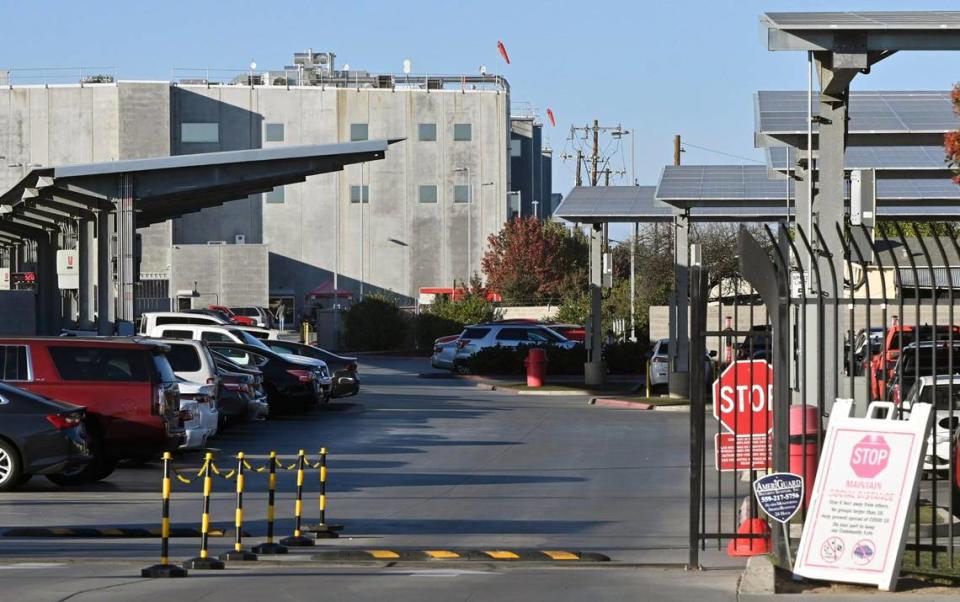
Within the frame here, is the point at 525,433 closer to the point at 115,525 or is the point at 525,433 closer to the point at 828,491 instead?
the point at 115,525

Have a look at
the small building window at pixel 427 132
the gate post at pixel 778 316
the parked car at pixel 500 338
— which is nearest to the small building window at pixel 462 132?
the small building window at pixel 427 132

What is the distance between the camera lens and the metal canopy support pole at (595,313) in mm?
41219

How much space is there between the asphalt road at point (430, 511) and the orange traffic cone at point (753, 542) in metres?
0.19

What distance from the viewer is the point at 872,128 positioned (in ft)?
78.4

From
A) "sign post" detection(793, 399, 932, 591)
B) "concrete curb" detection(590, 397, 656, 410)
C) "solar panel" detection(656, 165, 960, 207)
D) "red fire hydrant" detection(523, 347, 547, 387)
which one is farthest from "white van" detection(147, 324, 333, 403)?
"sign post" detection(793, 399, 932, 591)

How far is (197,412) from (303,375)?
34.6 ft

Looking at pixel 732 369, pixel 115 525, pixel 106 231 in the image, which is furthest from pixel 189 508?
pixel 106 231

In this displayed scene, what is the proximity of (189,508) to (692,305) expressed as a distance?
25.5 ft

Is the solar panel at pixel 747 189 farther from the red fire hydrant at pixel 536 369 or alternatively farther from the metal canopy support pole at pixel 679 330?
the red fire hydrant at pixel 536 369

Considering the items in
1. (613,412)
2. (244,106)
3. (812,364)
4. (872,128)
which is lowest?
(613,412)

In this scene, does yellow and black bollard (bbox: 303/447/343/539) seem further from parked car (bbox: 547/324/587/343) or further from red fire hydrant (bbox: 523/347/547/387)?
parked car (bbox: 547/324/587/343)

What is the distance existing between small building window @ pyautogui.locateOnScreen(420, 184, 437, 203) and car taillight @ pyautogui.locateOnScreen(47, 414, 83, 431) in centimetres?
7533

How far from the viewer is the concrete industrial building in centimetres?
9050

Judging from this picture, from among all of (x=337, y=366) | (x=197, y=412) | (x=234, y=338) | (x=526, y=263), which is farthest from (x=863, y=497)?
(x=526, y=263)
